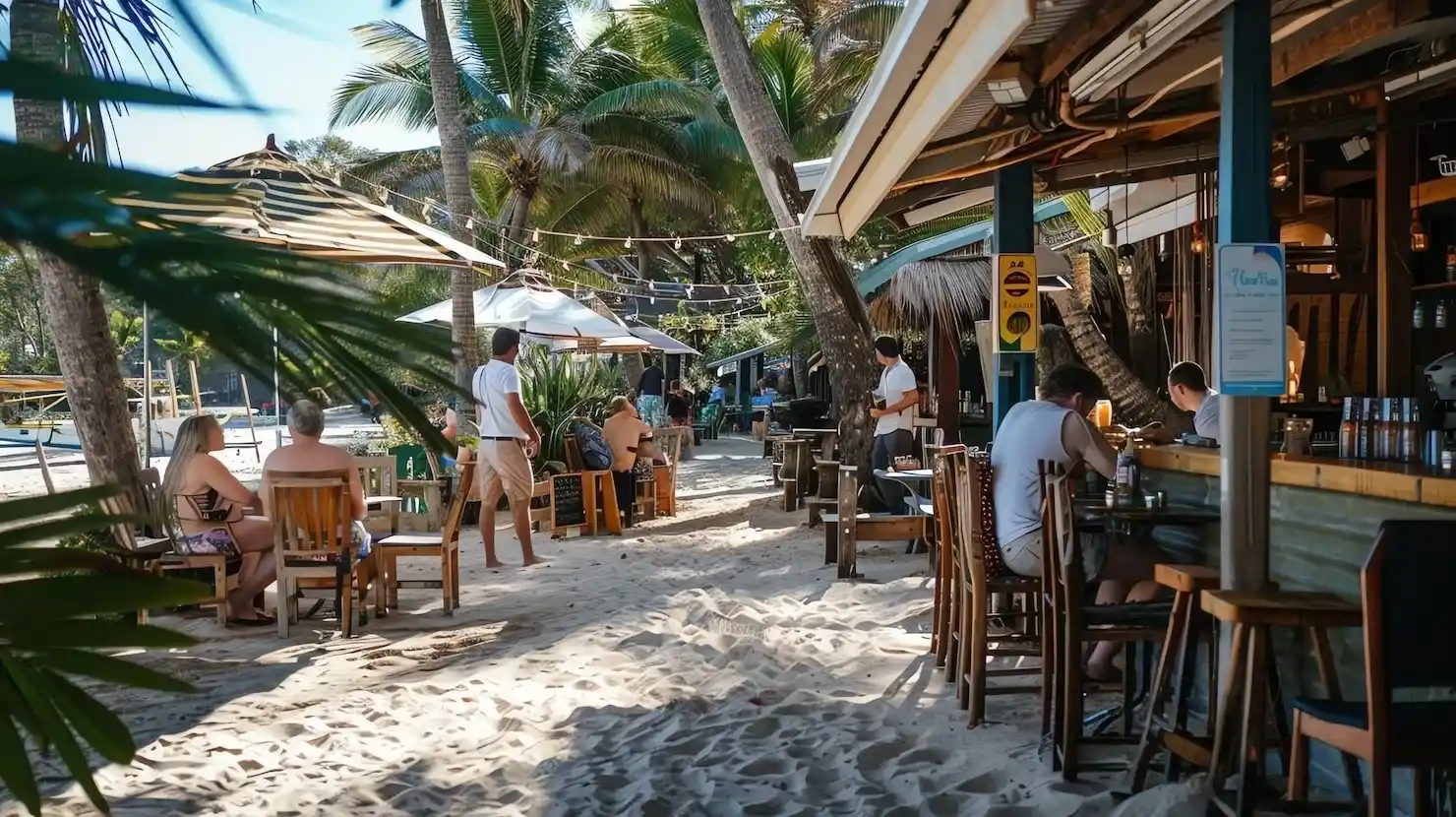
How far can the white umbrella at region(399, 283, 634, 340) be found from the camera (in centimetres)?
1182

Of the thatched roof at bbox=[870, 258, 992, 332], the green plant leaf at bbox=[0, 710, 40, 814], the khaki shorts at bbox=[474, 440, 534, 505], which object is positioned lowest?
the khaki shorts at bbox=[474, 440, 534, 505]

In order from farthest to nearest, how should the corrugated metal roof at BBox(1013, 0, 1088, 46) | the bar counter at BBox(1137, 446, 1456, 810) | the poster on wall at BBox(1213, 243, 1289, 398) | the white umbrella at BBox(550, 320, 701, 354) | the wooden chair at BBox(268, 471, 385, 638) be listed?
the white umbrella at BBox(550, 320, 701, 354) < the wooden chair at BBox(268, 471, 385, 638) < the corrugated metal roof at BBox(1013, 0, 1088, 46) < the poster on wall at BBox(1213, 243, 1289, 398) < the bar counter at BBox(1137, 446, 1456, 810)

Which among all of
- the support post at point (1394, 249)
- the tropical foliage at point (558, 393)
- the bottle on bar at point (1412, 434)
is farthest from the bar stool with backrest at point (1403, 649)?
the tropical foliage at point (558, 393)

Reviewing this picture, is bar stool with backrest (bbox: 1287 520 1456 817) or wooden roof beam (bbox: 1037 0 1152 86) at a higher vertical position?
wooden roof beam (bbox: 1037 0 1152 86)

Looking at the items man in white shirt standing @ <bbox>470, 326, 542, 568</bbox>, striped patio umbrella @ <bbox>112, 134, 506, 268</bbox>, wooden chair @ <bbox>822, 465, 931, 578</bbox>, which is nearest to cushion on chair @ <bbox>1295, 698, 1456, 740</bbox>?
striped patio umbrella @ <bbox>112, 134, 506, 268</bbox>

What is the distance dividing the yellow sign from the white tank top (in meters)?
1.79

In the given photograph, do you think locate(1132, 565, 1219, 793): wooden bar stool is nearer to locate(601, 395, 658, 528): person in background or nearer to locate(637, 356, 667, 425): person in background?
locate(601, 395, 658, 528): person in background

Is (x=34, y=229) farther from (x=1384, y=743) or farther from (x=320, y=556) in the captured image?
(x=320, y=556)

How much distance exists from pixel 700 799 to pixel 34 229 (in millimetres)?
3659

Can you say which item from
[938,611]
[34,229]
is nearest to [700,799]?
[938,611]

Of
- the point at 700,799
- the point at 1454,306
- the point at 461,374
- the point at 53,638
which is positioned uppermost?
the point at 1454,306

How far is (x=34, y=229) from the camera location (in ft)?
1.40

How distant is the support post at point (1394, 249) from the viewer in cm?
644

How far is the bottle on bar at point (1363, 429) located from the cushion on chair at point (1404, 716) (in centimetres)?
144
